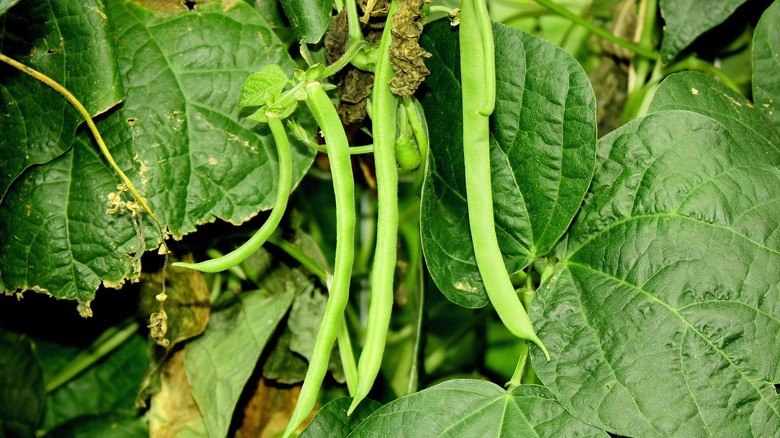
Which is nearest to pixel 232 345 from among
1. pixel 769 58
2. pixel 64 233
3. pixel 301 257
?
pixel 301 257

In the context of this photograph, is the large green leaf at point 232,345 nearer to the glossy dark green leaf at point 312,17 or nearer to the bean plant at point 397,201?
the bean plant at point 397,201

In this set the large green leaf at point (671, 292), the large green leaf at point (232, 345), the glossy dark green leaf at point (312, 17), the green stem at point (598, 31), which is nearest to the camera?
the large green leaf at point (671, 292)

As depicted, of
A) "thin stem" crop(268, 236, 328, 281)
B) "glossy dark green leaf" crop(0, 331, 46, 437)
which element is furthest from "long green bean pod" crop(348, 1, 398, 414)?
"glossy dark green leaf" crop(0, 331, 46, 437)

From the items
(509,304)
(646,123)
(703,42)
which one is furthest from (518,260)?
(703,42)

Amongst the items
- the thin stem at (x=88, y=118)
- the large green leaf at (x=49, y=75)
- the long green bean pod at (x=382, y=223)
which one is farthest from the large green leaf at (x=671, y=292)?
the large green leaf at (x=49, y=75)

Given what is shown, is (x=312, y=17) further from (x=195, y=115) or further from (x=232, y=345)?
(x=232, y=345)

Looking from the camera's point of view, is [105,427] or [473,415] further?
[105,427]

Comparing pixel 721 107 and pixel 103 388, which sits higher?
pixel 721 107

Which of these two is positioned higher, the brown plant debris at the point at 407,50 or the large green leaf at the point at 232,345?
the brown plant debris at the point at 407,50
